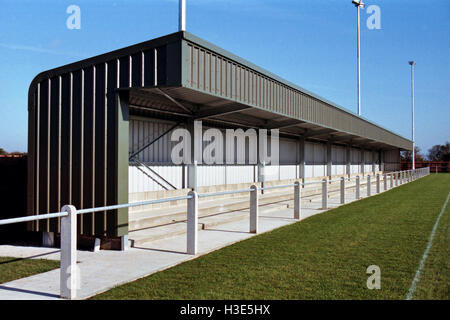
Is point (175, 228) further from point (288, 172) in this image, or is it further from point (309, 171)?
point (309, 171)

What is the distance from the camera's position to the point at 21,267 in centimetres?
648

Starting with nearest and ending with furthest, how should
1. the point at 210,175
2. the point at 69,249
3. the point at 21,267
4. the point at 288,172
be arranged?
1. the point at 69,249
2. the point at 21,267
3. the point at 210,175
4. the point at 288,172

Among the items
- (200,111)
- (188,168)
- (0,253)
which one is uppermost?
(200,111)

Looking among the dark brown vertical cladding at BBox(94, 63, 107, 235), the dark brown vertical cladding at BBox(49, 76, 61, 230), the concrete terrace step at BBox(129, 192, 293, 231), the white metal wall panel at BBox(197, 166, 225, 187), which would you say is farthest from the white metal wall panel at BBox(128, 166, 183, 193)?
the dark brown vertical cladding at BBox(94, 63, 107, 235)

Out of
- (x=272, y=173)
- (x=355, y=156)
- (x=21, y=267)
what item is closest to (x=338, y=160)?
(x=355, y=156)

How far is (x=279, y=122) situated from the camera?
1520 centimetres

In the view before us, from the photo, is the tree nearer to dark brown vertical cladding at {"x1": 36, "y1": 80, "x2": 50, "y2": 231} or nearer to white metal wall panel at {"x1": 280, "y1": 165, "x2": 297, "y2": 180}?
white metal wall panel at {"x1": 280, "y1": 165, "x2": 297, "y2": 180}

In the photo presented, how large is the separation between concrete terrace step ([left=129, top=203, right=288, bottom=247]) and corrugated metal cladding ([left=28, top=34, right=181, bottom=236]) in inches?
22.1

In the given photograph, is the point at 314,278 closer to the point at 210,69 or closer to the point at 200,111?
the point at 210,69

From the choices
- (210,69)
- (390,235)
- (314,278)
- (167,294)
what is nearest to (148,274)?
(167,294)

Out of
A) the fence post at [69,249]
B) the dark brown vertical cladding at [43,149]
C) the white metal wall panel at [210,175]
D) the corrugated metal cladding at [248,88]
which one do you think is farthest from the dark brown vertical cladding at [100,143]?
the white metal wall panel at [210,175]

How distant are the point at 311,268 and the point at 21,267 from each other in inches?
177

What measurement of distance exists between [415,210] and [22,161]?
38.9 ft
